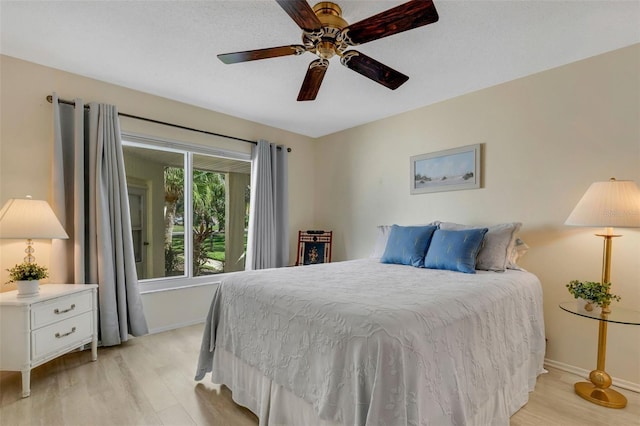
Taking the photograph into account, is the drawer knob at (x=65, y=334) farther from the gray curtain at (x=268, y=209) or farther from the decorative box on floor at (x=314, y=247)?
the decorative box on floor at (x=314, y=247)

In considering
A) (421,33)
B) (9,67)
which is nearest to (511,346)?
(421,33)

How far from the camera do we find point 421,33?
2078mm

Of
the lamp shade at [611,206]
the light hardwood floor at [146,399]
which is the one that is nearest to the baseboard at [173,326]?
the light hardwood floor at [146,399]

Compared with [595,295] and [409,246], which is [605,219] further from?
[409,246]

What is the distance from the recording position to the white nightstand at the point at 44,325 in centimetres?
202

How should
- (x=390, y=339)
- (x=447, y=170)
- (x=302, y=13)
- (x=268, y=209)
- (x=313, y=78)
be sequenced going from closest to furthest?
(x=390, y=339), (x=302, y=13), (x=313, y=78), (x=447, y=170), (x=268, y=209)

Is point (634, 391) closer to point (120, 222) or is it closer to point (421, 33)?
point (421, 33)

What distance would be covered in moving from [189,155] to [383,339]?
3165 millimetres

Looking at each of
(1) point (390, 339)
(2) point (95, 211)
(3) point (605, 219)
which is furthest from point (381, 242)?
(2) point (95, 211)

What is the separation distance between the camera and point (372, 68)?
2008 mm

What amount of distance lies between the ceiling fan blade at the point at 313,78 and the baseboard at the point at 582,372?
115 inches

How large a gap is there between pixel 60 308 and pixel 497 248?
3396 mm

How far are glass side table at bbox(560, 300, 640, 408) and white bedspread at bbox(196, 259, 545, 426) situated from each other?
0.93ft

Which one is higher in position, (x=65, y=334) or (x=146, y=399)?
(x=65, y=334)
